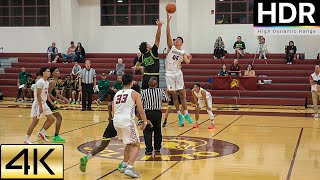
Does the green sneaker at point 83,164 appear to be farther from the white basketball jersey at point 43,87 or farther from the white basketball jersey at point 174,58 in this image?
the white basketball jersey at point 174,58

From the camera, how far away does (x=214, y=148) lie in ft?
34.2

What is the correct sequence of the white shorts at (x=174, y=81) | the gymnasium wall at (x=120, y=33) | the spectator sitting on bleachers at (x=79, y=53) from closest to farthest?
the white shorts at (x=174, y=81)
the gymnasium wall at (x=120, y=33)
the spectator sitting on bleachers at (x=79, y=53)

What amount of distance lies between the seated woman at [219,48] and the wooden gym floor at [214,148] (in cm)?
1013

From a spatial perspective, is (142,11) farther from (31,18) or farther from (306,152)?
(306,152)

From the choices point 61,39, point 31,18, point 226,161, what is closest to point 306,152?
point 226,161

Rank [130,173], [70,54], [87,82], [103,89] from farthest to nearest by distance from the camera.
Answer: [70,54] → [103,89] → [87,82] → [130,173]

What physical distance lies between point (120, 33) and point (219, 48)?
6.60m

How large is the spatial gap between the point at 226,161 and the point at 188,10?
19833 mm

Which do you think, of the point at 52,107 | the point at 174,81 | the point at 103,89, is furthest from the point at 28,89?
the point at 52,107

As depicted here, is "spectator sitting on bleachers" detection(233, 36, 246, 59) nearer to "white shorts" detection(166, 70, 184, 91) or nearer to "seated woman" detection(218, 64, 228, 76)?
"seated woman" detection(218, 64, 228, 76)

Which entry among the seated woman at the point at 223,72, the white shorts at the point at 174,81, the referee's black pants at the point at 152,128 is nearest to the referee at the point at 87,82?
the white shorts at the point at 174,81

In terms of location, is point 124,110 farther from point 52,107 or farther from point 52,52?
point 52,52

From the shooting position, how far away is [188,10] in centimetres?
2791

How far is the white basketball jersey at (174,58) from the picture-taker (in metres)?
12.7
